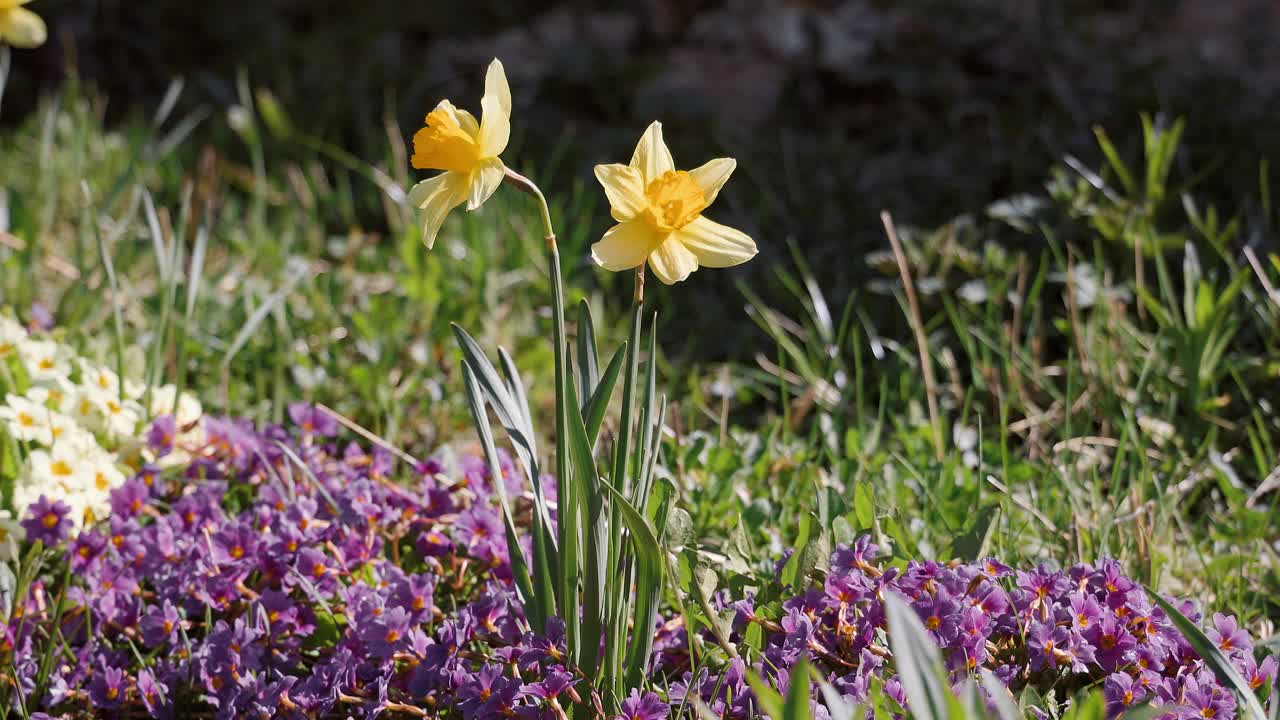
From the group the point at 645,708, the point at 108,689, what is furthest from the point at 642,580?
the point at 108,689

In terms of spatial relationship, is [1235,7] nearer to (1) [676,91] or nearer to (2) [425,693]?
(1) [676,91]

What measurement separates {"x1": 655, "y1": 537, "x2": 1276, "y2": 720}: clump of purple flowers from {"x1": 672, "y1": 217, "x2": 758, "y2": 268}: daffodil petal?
0.40m

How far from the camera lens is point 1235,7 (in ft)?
13.5

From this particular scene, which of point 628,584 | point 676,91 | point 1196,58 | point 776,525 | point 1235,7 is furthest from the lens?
point 1235,7

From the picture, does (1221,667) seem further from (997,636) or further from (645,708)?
(645,708)

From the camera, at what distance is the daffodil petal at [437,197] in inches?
47.0

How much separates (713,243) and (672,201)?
0.23 feet

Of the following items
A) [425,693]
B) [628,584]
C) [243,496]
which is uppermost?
[628,584]

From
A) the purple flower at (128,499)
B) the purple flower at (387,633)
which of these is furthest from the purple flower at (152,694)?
the purple flower at (128,499)

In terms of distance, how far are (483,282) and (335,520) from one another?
1.05m

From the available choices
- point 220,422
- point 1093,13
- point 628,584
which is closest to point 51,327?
point 220,422

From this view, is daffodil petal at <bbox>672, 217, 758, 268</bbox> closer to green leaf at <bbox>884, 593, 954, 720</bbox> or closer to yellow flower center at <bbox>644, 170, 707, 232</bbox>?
yellow flower center at <bbox>644, 170, 707, 232</bbox>

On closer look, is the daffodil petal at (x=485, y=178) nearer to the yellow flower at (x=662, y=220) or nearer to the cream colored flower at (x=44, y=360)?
the yellow flower at (x=662, y=220)

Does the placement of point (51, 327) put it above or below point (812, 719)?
below
